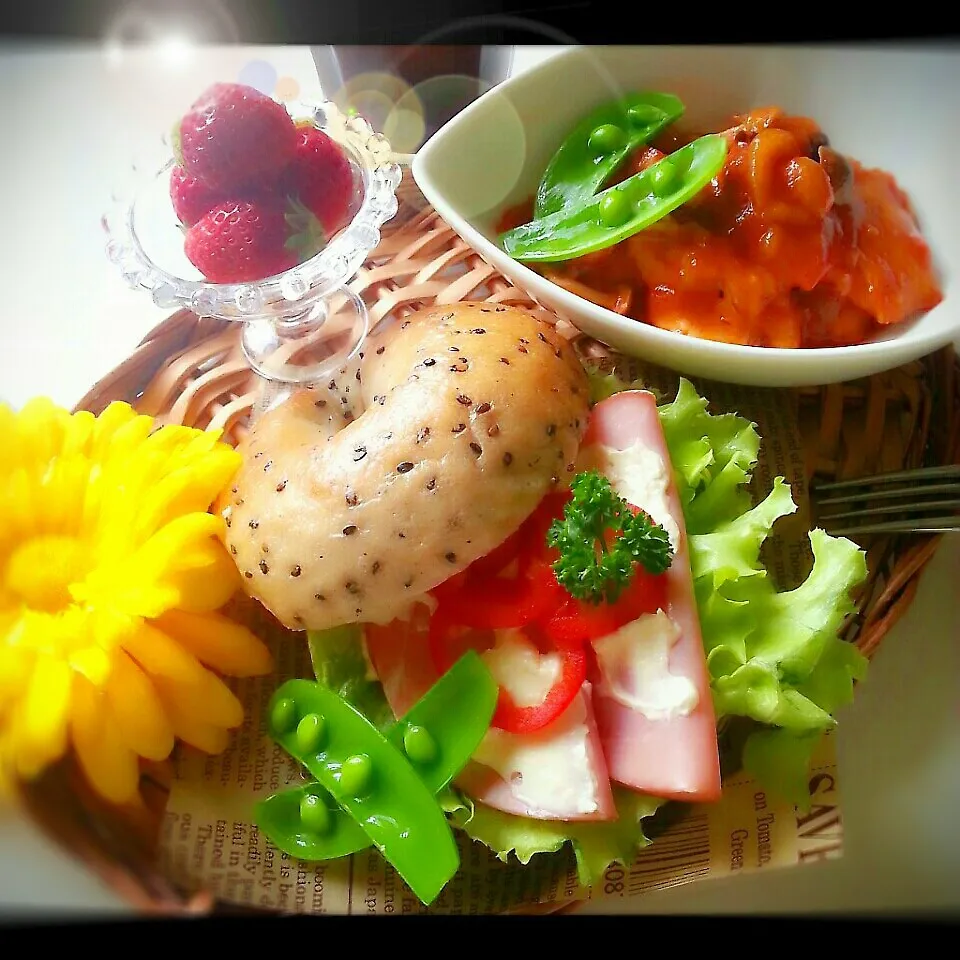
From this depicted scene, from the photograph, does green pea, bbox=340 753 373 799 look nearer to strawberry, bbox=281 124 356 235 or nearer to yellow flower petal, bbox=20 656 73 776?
yellow flower petal, bbox=20 656 73 776

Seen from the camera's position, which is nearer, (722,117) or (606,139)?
(606,139)

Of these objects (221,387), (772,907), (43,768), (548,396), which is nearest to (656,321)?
(548,396)

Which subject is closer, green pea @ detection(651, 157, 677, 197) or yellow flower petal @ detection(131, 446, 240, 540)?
yellow flower petal @ detection(131, 446, 240, 540)

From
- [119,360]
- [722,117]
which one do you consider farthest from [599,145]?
[119,360]

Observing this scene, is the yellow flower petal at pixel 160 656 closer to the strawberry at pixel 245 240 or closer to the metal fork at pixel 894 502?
the strawberry at pixel 245 240

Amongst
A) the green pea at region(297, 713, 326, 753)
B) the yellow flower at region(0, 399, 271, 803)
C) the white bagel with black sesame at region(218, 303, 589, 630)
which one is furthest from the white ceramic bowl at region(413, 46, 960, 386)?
the green pea at region(297, 713, 326, 753)

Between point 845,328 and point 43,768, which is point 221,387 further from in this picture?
point 845,328

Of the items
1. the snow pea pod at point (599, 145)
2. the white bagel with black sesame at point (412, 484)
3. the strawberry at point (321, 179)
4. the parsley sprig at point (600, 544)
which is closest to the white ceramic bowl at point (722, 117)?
the snow pea pod at point (599, 145)

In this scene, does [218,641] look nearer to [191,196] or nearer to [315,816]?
[315,816]
